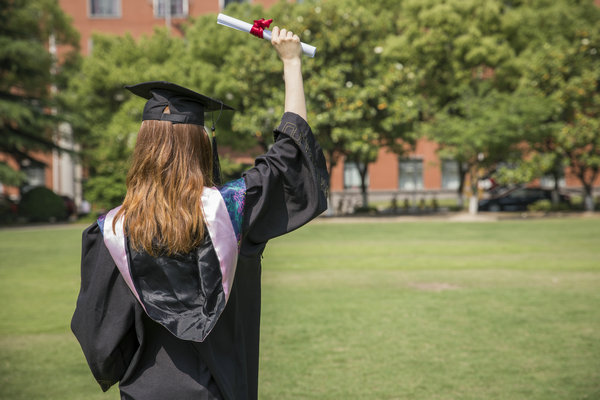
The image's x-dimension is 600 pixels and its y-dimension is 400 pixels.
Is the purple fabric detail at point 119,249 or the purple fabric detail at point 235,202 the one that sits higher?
the purple fabric detail at point 235,202

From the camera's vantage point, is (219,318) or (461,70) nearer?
(219,318)

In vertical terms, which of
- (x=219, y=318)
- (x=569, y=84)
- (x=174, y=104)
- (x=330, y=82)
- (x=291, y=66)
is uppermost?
(x=569, y=84)

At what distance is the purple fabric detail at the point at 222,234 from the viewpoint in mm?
2154

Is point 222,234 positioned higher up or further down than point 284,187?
further down

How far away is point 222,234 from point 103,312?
0.48 m

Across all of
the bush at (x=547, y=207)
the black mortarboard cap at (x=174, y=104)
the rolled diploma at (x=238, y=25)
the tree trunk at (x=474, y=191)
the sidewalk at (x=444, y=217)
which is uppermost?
the rolled diploma at (x=238, y=25)

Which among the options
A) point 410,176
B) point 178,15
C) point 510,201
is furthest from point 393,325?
point 410,176

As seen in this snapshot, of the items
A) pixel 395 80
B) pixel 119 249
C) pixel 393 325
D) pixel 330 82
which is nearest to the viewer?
pixel 119 249

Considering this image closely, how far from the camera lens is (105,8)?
4031 cm

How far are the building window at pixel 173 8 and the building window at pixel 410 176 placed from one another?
17.0 m

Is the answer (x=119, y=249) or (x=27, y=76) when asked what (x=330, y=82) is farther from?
(x=119, y=249)

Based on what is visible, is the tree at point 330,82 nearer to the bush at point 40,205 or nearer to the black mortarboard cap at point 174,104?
the bush at point 40,205

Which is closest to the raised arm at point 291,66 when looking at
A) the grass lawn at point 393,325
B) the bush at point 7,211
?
the grass lawn at point 393,325

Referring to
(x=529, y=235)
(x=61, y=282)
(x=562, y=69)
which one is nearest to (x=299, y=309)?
(x=61, y=282)
